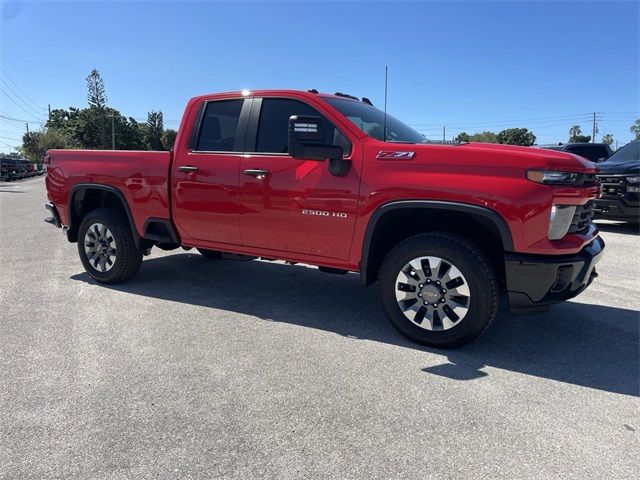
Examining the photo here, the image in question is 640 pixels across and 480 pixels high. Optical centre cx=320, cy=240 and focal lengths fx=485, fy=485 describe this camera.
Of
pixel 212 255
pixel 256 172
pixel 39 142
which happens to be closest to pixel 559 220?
pixel 256 172

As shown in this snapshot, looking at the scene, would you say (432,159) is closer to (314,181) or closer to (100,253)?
(314,181)

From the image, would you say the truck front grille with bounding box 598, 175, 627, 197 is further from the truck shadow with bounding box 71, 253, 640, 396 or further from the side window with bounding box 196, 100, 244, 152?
the side window with bounding box 196, 100, 244, 152

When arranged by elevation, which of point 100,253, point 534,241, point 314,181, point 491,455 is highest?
point 314,181

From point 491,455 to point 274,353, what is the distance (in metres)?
1.76

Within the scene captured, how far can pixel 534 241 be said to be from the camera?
3.38 meters

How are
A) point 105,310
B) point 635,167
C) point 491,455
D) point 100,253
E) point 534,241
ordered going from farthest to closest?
point 635,167 < point 100,253 < point 105,310 < point 534,241 < point 491,455

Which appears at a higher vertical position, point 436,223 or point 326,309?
point 436,223

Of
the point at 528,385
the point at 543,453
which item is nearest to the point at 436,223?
the point at 528,385

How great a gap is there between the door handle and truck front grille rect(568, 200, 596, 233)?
251 centimetres

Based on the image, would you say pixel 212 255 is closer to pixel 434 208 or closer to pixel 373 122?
pixel 373 122

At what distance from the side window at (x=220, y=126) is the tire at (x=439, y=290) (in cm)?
202

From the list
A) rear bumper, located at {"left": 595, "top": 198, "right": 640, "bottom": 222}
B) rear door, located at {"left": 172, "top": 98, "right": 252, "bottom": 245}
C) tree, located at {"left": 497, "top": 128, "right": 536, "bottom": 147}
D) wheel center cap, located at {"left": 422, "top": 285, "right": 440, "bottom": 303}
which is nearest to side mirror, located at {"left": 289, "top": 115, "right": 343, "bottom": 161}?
rear door, located at {"left": 172, "top": 98, "right": 252, "bottom": 245}

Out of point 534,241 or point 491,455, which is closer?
point 491,455

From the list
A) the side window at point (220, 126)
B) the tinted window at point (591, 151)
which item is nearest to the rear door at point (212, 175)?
the side window at point (220, 126)
